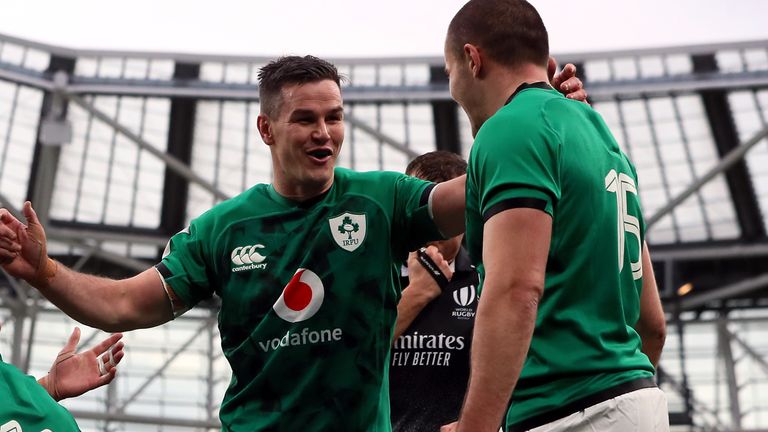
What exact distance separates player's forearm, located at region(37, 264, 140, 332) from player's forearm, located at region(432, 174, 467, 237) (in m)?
1.29

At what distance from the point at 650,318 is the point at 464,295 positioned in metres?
1.67

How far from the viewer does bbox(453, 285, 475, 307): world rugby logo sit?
5.31m

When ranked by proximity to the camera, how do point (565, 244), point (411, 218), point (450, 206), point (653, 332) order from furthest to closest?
point (411, 218), point (450, 206), point (653, 332), point (565, 244)

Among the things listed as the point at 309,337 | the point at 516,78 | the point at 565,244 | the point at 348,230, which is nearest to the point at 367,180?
the point at 348,230

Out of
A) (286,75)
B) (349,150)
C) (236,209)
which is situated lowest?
(236,209)

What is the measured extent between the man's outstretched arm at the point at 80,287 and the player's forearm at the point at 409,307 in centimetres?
115

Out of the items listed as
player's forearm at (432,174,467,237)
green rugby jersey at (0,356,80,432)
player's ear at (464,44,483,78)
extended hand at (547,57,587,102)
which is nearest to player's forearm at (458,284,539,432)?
player's ear at (464,44,483,78)

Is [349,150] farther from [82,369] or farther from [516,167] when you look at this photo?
[516,167]

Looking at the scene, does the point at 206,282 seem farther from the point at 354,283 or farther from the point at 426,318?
the point at 426,318

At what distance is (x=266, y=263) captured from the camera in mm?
4242

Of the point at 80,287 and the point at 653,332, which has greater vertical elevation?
the point at 80,287

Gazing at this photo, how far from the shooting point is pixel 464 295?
5.34 meters

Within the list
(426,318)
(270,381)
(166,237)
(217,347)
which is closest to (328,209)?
(270,381)

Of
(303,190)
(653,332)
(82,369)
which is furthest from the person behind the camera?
(82,369)
